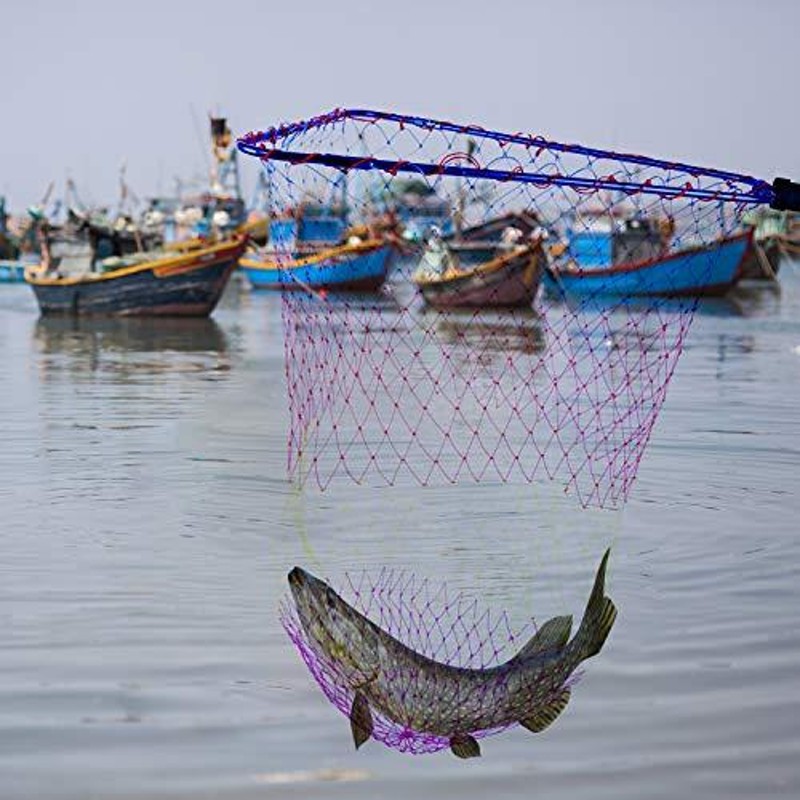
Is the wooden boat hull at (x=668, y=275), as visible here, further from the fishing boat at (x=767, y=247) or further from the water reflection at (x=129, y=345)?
the water reflection at (x=129, y=345)

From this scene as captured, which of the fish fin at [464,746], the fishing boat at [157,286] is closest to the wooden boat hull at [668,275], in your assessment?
the fishing boat at [157,286]

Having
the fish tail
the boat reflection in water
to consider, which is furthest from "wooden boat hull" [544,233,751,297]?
the fish tail

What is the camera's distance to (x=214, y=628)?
7234mm

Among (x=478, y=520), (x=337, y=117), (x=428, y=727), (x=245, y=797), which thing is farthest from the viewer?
(x=478, y=520)

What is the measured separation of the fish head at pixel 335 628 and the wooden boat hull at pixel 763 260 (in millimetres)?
52301

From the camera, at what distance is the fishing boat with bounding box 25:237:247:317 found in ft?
112

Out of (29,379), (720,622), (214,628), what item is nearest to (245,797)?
(214,628)

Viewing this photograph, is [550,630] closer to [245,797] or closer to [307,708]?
[307,708]

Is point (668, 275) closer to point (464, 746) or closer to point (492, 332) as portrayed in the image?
point (492, 332)

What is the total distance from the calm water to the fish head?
237mm

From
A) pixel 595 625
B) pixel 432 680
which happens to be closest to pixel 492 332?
pixel 595 625

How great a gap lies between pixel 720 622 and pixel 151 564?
9.37ft

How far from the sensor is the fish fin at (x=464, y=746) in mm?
5625

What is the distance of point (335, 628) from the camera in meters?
6.02
